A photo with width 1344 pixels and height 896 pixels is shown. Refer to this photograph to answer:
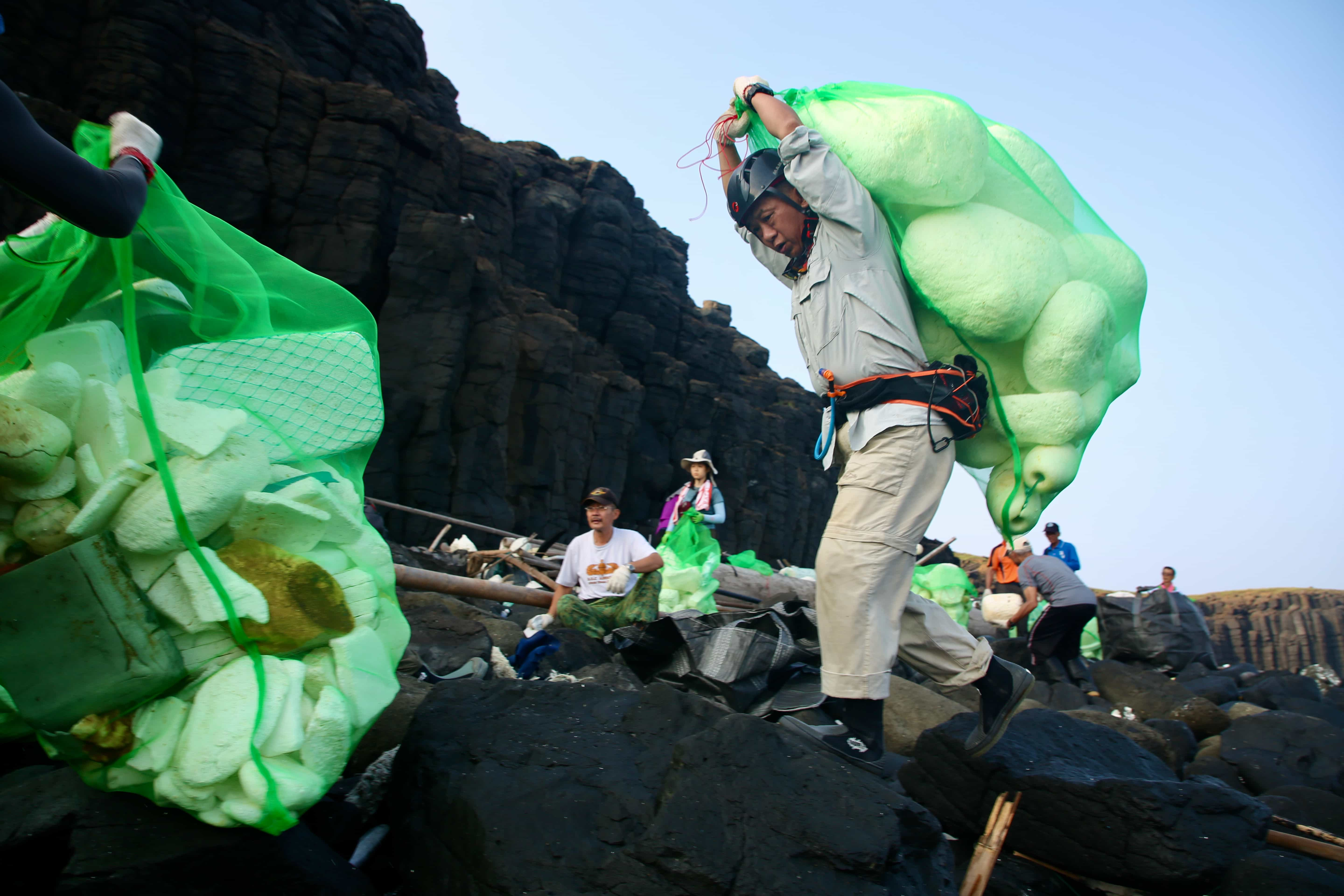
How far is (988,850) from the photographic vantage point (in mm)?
2141

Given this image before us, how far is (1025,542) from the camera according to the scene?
8672 mm

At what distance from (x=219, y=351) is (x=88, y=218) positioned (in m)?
0.50

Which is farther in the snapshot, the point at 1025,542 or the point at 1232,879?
the point at 1025,542

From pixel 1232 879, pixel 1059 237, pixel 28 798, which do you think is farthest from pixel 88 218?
pixel 1232 879

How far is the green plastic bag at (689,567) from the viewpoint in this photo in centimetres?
729

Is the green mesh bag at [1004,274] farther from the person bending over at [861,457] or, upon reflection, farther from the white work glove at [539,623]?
the white work glove at [539,623]

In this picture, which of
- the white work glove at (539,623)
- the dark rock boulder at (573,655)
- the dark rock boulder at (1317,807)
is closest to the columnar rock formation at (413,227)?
the white work glove at (539,623)

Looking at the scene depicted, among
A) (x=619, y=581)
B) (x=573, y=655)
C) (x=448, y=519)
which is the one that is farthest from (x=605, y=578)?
(x=448, y=519)

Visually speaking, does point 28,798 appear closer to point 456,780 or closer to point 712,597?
point 456,780

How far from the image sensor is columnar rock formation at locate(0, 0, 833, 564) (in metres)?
17.1

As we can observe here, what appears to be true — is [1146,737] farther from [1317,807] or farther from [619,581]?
[619,581]

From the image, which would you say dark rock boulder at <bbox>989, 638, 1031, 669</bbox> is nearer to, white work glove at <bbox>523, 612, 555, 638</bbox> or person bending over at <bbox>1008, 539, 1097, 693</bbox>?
person bending over at <bbox>1008, 539, 1097, 693</bbox>

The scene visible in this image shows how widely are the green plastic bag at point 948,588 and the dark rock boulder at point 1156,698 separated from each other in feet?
8.07

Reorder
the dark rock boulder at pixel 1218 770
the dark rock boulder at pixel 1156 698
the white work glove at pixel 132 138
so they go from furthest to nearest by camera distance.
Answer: the dark rock boulder at pixel 1156 698, the dark rock boulder at pixel 1218 770, the white work glove at pixel 132 138
